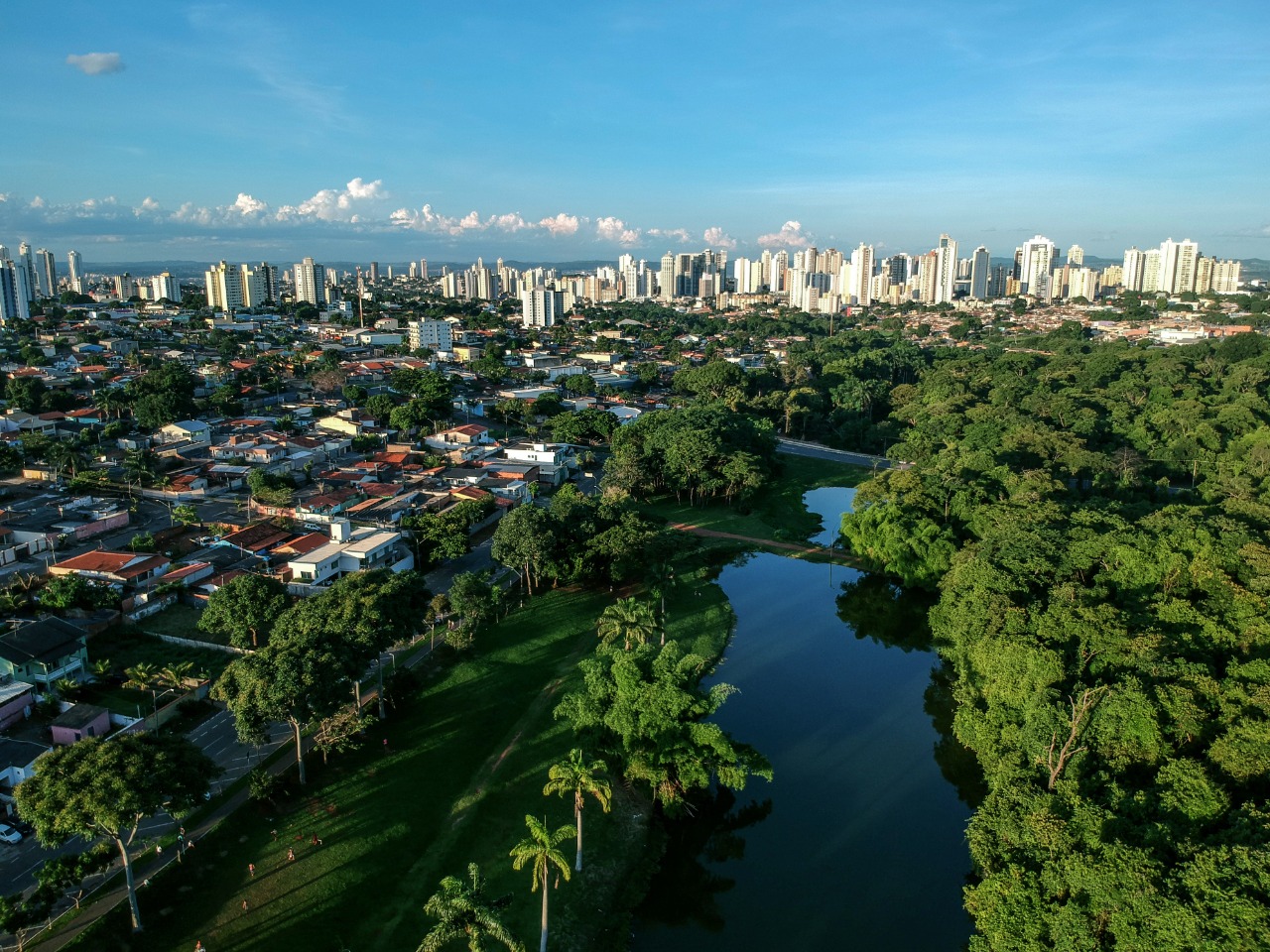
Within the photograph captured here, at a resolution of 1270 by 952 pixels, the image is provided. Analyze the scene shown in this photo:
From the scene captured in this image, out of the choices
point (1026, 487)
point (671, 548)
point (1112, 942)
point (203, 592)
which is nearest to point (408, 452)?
point (203, 592)

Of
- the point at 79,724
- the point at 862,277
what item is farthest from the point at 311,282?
the point at 79,724

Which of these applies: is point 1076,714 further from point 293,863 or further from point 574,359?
point 574,359

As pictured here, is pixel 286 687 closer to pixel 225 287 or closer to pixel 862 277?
pixel 225 287

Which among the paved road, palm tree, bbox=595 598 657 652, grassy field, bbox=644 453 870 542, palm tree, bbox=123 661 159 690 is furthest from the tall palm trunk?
the paved road

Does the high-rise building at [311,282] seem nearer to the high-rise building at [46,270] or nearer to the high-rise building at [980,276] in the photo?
the high-rise building at [46,270]

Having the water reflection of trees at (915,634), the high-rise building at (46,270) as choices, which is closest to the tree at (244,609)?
the water reflection of trees at (915,634)
